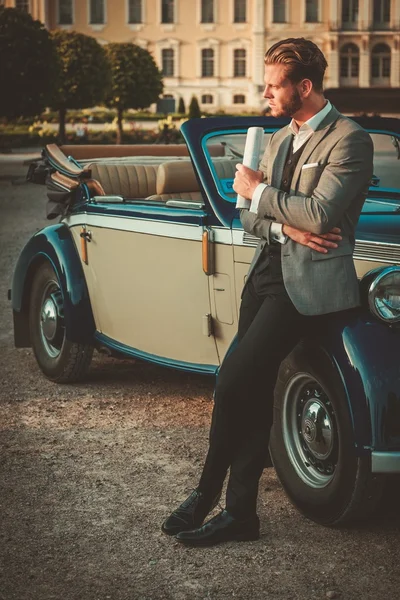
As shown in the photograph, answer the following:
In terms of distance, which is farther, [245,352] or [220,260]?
[220,260]

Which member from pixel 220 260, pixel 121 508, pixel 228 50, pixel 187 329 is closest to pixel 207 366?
pixel 187 329

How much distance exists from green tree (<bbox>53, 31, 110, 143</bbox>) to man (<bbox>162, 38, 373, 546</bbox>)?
132ft

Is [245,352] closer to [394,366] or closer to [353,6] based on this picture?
[394,366]

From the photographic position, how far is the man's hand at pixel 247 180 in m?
3.69

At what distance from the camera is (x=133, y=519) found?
14.1ft

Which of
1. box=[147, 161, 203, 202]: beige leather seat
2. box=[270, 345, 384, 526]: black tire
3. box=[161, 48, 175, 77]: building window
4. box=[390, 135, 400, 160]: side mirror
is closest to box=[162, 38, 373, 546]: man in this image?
box=[270, 345, 384, 526]: black tire

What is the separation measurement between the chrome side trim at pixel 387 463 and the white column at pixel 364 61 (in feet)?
296

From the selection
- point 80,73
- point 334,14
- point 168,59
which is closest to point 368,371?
point 80,73

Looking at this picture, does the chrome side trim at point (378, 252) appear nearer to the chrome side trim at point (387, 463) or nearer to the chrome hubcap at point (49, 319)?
the chrome side trim at point (387, 463)

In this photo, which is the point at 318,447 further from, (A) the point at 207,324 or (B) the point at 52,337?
(B) the point at 52,337

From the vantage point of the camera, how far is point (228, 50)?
88.9m

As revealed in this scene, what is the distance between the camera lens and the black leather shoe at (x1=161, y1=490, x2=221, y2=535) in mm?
4020

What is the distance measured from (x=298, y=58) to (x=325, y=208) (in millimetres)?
526

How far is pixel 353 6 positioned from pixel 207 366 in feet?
297
